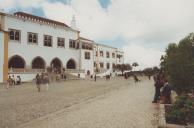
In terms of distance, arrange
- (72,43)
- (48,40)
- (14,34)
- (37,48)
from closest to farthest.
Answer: (14,34)
(37,48)
(48,40)
(72,43)

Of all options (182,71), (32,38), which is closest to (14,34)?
(32,38)

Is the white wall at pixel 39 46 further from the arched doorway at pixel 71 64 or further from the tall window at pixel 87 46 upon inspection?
the tall window at pixel 87 46

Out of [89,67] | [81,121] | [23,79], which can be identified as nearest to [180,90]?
[81,121]

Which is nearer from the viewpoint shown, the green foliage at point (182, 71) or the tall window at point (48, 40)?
the green foliage at point (182, 71)

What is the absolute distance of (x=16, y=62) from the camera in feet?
144

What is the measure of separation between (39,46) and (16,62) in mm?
5129

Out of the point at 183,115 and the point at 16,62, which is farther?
the point at 16,62

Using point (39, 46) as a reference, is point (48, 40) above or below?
above

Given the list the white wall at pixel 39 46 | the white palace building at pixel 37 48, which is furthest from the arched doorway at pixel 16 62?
the white wall at pixel 39 46

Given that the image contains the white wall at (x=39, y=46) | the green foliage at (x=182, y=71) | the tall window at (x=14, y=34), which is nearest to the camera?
the green foliage at (x=182, y=71)

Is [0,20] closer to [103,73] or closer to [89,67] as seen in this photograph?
[89,67]

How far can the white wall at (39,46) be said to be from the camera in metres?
42.4

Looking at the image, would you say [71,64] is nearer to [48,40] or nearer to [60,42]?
[60,42]

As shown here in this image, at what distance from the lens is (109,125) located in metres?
8.85
